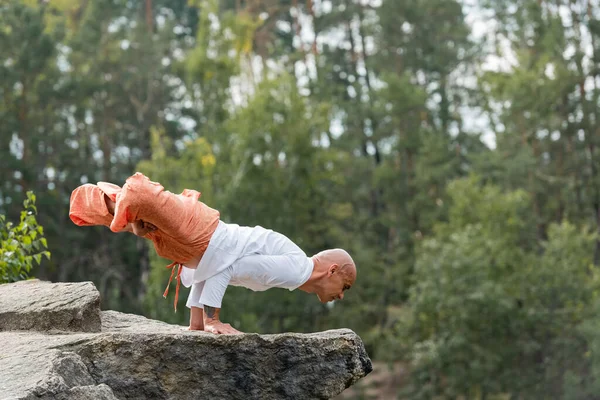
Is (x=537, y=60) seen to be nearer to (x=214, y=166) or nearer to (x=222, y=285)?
(x=214, y=166)

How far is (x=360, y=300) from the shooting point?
2797 cm

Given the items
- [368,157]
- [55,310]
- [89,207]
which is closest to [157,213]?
[89,207]

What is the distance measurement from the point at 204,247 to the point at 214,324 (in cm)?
47

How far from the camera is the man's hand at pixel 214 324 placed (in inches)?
215

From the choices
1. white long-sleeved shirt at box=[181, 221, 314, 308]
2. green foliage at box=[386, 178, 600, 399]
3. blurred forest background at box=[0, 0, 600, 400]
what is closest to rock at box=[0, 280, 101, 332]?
white long-sleeved shirt at box=[181, 221, 314, 308]

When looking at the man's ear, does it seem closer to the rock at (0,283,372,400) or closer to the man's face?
the man's face

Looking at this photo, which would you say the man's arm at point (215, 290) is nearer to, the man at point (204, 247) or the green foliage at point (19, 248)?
the man at point (204, 247)

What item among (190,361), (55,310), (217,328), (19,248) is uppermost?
(19,248)

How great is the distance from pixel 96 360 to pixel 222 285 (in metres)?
0.80

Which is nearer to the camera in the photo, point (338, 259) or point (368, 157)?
point (338, 259)

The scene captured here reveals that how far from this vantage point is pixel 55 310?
549 cm

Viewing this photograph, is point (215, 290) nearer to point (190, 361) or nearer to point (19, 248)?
point (190, 361)

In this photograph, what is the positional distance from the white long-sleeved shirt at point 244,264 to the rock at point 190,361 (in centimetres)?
26

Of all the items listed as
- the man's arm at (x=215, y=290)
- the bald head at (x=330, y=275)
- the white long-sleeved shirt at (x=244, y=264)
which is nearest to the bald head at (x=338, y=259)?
the bald head at (x=330, y=275)
